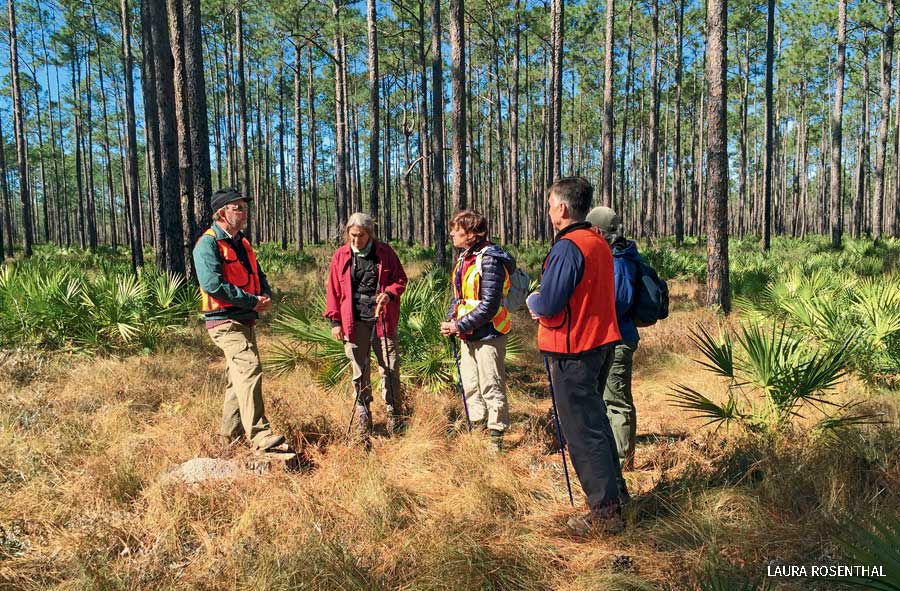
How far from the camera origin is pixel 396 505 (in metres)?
3.37

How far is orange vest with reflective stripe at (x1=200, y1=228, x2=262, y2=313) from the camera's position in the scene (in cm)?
395

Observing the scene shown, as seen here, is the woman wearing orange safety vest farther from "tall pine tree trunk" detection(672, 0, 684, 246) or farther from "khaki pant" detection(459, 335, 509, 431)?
"tall pine tree trunk" detection(672, 0, 684, 246)

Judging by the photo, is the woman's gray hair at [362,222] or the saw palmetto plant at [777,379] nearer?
the saw palmetto plant at [777,379]

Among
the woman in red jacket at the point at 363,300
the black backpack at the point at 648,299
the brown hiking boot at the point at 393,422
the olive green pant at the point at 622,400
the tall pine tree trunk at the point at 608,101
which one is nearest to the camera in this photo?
the black backpack at the point at 648,299

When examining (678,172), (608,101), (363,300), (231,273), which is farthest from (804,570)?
(678,172)

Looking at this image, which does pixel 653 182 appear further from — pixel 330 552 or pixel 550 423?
pixel 330 552

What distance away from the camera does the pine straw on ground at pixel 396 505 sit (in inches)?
105

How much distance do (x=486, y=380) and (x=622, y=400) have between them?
1.07m

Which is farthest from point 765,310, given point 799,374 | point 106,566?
point 106,566

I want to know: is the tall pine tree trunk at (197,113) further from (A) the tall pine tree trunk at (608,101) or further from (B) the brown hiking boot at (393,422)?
(A) the tall pine tree trunk at (608,101)

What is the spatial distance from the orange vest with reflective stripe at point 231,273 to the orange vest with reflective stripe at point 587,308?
249 cm

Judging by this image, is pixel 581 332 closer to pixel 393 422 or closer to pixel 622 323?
pixel 622 323

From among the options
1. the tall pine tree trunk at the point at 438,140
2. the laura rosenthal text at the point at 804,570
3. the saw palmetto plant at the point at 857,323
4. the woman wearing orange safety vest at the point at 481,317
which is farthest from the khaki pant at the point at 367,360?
the tall pine tree trunk at the point at 438,140

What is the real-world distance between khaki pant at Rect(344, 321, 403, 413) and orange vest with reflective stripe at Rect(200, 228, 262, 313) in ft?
3.03
